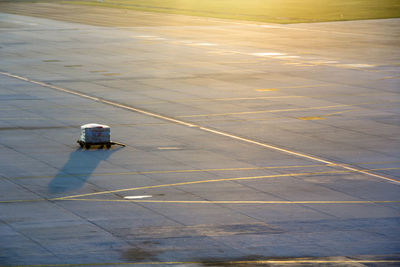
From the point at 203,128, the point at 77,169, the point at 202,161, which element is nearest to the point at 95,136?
the point at 77,169

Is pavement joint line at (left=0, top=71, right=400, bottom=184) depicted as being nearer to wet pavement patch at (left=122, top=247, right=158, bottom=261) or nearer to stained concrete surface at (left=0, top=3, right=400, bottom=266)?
stained concrete surface at (left=0, top=3, right=400, bottom=266)

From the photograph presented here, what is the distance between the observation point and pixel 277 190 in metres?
32.2

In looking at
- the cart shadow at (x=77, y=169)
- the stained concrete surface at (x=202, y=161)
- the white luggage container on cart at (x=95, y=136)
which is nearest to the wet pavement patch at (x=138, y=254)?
the stained concrete surface at (x=202, y=161)

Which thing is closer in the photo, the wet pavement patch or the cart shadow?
the wet pavement patch

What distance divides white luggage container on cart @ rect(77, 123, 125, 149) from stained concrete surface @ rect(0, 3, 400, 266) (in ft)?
1.71

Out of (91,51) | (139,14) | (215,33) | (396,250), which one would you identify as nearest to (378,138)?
(396,250)

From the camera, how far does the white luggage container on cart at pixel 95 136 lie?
130 ft

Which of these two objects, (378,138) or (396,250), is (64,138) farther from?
(396,250)

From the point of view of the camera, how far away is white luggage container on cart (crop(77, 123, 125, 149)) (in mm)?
39562

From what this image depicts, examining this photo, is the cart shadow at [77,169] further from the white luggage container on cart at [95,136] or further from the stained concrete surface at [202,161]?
the white luggage container on cart at [95,136]

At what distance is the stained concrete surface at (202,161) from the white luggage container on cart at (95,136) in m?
0.52

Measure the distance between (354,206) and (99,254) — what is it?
10.1m

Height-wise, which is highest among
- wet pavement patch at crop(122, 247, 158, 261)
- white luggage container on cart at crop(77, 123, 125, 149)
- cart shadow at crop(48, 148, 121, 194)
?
white luggage container on cart at crop(77, 123, 125, 149)

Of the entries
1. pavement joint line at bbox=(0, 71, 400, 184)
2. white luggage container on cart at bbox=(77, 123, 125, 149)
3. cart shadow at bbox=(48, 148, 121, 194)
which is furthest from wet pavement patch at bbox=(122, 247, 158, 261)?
white luggage container on cart at bbox=(77, 123, 125, 149)
